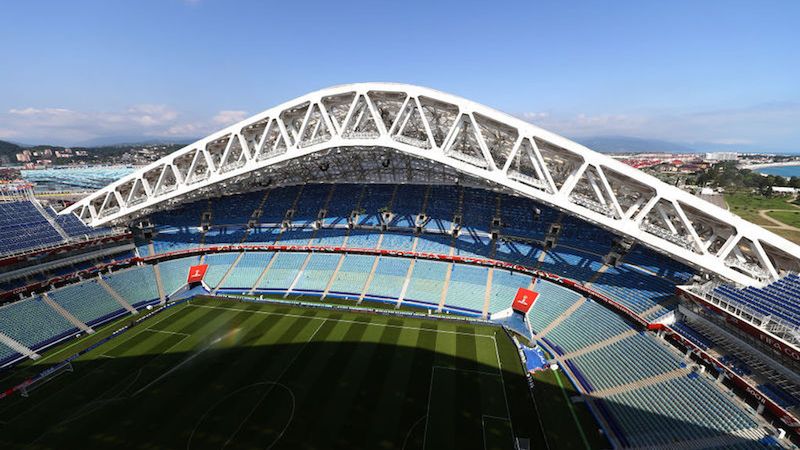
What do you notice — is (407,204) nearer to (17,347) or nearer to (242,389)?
(242,389)

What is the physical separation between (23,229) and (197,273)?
18022 mm

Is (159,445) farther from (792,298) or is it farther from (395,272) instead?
(792,298)

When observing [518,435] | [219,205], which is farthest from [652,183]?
[219,205]

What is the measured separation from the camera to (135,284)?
39.6 meters

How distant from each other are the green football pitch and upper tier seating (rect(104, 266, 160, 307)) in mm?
6590

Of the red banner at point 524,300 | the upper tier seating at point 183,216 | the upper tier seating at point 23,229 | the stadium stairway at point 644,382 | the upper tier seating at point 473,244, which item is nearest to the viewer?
the stadium stairway at point 644,382

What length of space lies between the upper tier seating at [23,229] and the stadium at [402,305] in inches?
14.8

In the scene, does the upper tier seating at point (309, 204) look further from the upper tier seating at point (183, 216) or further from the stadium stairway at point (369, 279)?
the upper tier seating at point (183, 216)

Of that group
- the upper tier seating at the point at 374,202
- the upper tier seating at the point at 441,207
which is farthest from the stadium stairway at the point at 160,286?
the upper tier seating at the point at 441,207

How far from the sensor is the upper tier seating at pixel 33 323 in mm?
29844

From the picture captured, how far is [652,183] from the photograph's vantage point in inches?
965

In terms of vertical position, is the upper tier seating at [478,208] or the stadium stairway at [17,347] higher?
the upper tier seating at [478,208]

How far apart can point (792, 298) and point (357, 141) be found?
3250 cm

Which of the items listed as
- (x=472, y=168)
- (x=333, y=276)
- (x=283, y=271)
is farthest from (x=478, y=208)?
(x=283, y=271)
